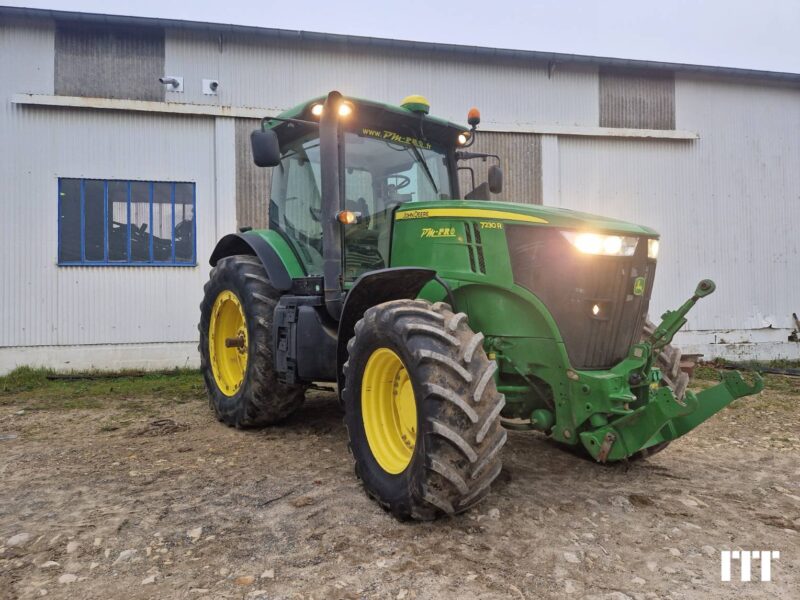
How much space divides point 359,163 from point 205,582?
2.98 m

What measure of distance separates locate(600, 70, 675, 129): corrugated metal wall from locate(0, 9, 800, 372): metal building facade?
0.02 m

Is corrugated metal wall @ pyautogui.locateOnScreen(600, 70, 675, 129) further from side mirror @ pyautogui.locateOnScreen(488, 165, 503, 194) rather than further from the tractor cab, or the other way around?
the tractor cab

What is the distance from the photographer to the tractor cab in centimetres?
425

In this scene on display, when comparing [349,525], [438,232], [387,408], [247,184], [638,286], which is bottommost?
[349,525]

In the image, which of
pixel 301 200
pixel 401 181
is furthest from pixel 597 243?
pixel 301 200

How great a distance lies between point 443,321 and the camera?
298 centimetres

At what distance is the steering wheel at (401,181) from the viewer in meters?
4.47

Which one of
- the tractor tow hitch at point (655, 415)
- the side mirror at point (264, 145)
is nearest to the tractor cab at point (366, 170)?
the side mirror at point (264, 145)

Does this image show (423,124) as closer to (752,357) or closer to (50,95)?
(50,95)

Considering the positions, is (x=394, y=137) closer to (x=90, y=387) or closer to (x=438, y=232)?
(x=438, y=232)

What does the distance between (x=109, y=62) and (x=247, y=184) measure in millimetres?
2546

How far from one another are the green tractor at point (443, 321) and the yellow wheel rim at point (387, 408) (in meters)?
0.01

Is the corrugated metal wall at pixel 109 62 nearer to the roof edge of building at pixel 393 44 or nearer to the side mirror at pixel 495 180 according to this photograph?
the roof edge of building at pixel 393 44

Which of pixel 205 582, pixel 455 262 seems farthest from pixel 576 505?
pixel 205 582
